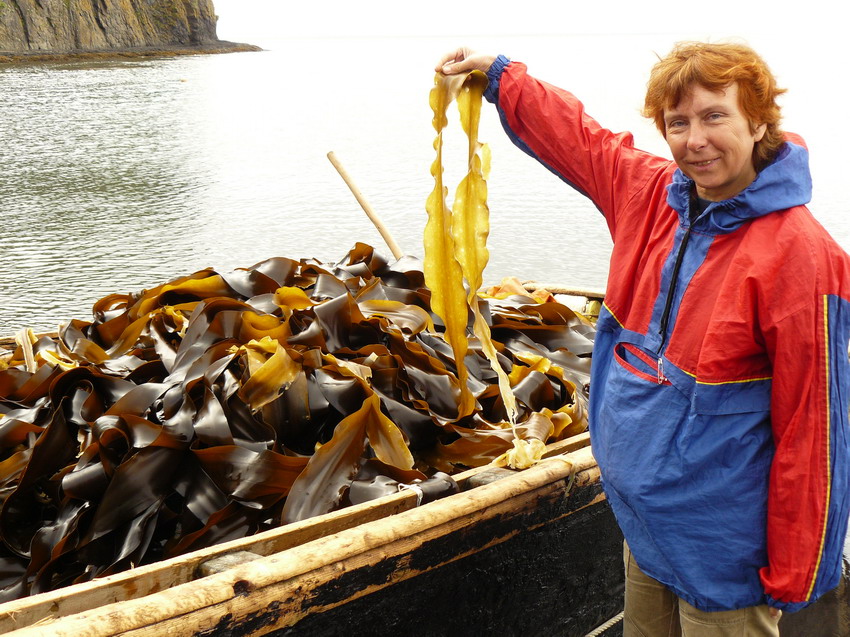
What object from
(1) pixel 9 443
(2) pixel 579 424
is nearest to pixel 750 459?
(2) pixel 579 424

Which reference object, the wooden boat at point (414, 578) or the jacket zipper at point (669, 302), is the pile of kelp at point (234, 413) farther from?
the jacket zipper at point (669, 302)

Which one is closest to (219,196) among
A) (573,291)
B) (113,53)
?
(573,291)

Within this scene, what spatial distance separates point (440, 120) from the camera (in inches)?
85.1

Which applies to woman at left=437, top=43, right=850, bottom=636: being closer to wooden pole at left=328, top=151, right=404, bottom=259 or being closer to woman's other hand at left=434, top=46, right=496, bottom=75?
woman's other hand at left=434, top=46, right=496, bottom=75

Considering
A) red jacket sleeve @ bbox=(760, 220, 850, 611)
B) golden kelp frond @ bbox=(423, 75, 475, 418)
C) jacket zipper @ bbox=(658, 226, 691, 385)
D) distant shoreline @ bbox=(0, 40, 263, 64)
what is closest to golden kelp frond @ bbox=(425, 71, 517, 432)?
golden kelp frond @ bbox=(423, 75, 475, 418)

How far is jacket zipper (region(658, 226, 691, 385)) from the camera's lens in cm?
160

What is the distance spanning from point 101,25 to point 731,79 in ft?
184

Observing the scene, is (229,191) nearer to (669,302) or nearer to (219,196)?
(219,196)

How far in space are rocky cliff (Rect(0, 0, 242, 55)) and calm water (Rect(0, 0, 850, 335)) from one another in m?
20.5

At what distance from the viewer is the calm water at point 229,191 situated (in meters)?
7.89

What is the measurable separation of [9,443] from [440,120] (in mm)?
1746

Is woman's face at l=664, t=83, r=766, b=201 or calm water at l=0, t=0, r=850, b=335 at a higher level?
woman's face at l=664, t=83, r=766, b=201

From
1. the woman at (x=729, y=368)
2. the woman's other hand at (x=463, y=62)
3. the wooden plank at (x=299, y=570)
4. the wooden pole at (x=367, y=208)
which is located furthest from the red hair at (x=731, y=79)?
the wooden pole at (x=367, y=208)

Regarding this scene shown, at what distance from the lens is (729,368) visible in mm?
1474
